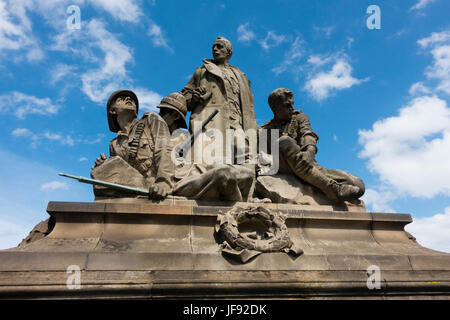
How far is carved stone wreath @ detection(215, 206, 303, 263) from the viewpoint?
5215 millimetres

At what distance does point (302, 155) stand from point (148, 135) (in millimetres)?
2973

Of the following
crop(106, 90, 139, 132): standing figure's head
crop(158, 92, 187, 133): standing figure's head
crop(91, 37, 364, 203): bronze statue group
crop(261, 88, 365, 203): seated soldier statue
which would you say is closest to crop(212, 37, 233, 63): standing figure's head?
crop(91, 37, 364, 203): bronze statue group

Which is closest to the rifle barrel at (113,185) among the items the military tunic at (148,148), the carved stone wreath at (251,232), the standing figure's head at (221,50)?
the military tunic at (148,148)

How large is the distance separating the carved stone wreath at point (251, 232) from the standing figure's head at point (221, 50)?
455cm

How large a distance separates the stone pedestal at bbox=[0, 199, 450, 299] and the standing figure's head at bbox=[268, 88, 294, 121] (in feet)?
8.18

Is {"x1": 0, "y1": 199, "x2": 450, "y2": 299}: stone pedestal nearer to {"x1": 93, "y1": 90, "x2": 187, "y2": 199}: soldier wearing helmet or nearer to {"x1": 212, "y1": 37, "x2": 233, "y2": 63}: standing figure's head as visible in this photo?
{"x1": 93, "y1": 90, "x2": 187, "y2": 199}: soldier wearing helmet

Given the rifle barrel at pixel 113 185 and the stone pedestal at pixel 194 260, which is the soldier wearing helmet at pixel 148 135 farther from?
the stone pedestal at pixel 194 260

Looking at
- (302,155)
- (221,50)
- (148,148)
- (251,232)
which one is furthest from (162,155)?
(221,50)

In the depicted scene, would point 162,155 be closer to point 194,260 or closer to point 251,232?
point 251,232

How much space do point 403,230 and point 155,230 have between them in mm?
4409

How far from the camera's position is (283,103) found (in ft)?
26.1
